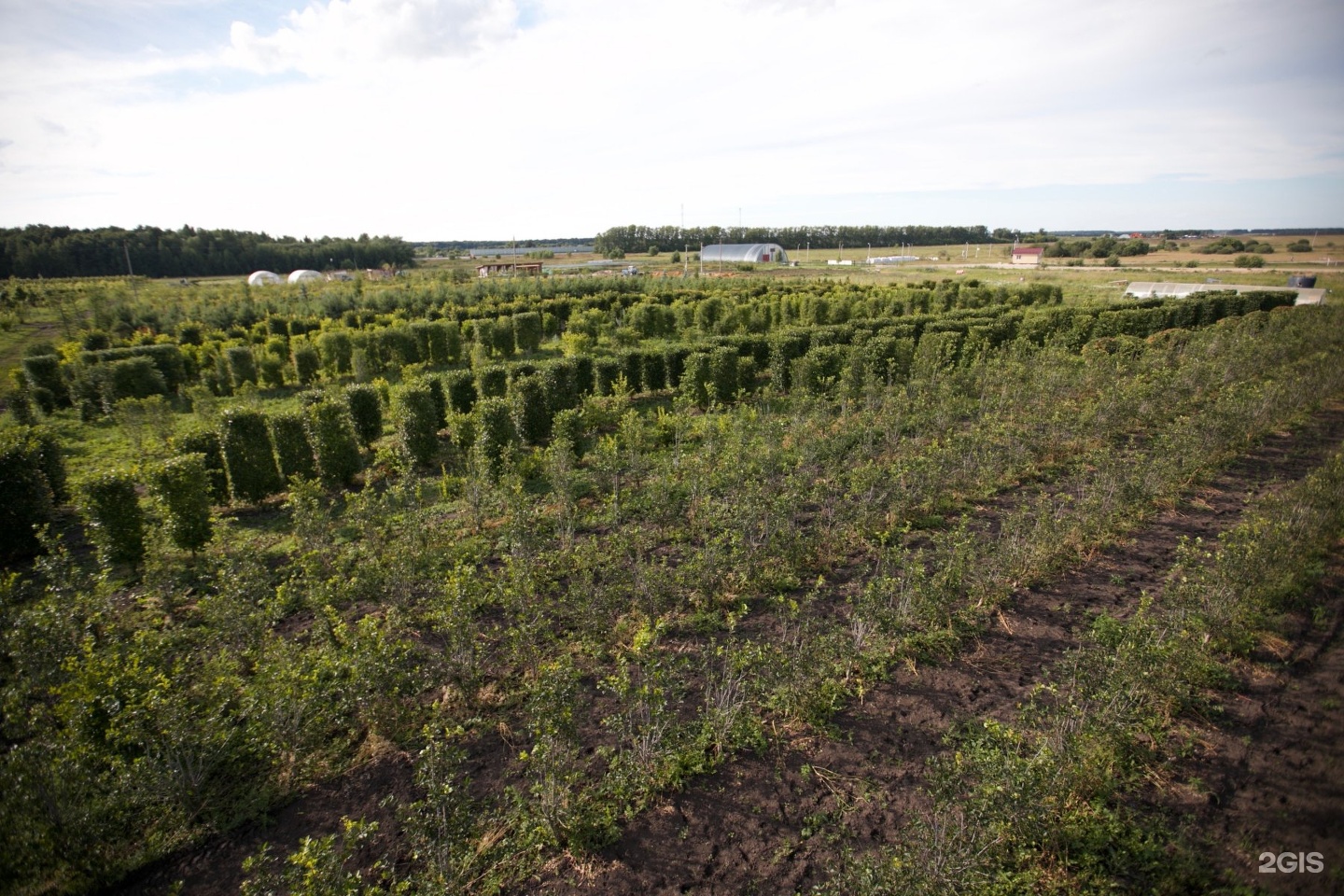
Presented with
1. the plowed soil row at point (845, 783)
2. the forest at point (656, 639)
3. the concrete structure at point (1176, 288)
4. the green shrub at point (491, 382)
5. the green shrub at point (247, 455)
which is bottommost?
the plowed soil row at point (845, 783)

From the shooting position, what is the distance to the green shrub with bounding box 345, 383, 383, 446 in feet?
42.9

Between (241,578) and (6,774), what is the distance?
2.47 metres

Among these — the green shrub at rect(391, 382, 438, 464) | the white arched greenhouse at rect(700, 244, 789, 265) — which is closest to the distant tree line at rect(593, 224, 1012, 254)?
the white arched greenhouse at rect(700, 244, 789, 265)

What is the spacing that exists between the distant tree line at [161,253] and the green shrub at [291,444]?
196ft

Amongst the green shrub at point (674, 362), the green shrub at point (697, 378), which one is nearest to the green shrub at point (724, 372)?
the green shrub at point (697, 378)

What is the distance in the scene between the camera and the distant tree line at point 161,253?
171 feet

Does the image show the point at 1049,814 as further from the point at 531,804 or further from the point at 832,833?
the point at 531,804

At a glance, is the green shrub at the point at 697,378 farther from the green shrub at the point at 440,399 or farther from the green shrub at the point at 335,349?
the green shrub at the point at 335,349

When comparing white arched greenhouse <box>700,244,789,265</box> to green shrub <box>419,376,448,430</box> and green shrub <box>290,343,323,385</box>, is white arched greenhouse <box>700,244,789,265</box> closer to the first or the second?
green shrub <box>290,343,323,385</box>

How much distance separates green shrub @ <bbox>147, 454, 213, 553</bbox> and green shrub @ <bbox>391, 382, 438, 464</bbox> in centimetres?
359

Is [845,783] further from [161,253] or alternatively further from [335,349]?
[161,253]

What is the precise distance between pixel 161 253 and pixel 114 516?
70390mm

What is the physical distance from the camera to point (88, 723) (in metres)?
5.01

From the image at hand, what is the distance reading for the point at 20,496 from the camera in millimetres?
9055
